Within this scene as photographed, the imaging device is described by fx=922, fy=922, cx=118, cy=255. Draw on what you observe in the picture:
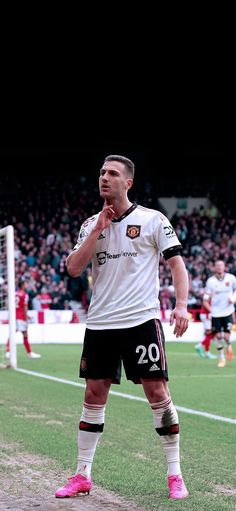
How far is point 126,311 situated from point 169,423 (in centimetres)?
77

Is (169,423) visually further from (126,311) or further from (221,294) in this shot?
(221,294)

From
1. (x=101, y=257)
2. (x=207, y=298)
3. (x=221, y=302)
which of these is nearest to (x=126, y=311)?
(x=101, y=257)

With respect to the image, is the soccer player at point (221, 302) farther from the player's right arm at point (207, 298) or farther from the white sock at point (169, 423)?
the white sock at point (169, 423)

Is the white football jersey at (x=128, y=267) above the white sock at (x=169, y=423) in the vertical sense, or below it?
above

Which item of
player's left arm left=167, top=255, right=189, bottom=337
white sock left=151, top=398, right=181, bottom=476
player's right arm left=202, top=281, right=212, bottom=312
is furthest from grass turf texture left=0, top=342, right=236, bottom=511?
player's right arm left=202, top=281, right=212, bottom=312

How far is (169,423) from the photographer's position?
5.95m

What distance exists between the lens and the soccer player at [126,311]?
5906 mm

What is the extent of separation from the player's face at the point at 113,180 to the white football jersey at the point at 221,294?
14.9m

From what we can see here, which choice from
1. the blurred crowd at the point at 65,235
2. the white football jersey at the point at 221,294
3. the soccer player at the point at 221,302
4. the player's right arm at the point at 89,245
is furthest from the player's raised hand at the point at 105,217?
the blurred crowd at the point at 65,235

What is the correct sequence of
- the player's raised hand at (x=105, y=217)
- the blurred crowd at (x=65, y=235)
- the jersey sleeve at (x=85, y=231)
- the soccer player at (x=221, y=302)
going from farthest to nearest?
the blurred crowd at (x=65, y=235) → the soccer player at (x=221, y=302) → the jersey sleeve at (x=85, y=231) → the player's raised hand at (x=105, y=217)

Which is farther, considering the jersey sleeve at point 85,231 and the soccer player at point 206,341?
the soccer player at point 206,341

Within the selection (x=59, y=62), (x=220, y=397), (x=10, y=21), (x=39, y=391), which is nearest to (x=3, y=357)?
(x=39, y=391)

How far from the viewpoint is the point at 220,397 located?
1327 cm

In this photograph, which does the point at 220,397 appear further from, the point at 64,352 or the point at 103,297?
the point at 64,352
